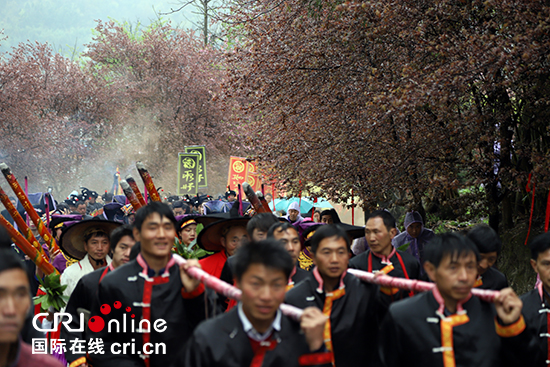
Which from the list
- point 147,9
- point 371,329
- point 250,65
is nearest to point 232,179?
point 250,65

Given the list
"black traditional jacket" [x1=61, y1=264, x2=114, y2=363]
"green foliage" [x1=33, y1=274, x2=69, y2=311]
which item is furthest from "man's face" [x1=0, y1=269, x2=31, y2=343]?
"green foliage" [x1=33, y1=274, x2=69, y2=311]

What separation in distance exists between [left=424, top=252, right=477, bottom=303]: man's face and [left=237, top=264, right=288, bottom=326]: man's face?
998mm

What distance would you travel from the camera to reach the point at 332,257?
13.3 feet

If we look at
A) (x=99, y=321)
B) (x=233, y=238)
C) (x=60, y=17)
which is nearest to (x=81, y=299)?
(x=99, y=321)

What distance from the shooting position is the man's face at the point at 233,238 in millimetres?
6129

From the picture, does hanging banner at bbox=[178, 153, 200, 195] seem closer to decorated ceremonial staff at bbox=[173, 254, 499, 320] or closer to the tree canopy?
the tree canopy

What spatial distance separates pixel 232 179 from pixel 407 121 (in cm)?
1222

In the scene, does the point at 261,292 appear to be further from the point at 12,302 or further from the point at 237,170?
the point at 237,170

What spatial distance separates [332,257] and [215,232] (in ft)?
7.67

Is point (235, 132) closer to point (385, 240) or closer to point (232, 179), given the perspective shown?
point (232, 179)

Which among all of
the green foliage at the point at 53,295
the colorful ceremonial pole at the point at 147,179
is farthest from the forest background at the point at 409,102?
the green foliage at the point at 53,295

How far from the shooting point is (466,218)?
11617 mm

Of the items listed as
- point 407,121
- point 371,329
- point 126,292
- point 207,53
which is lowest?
point 371,329

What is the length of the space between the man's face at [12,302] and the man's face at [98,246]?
371cm
